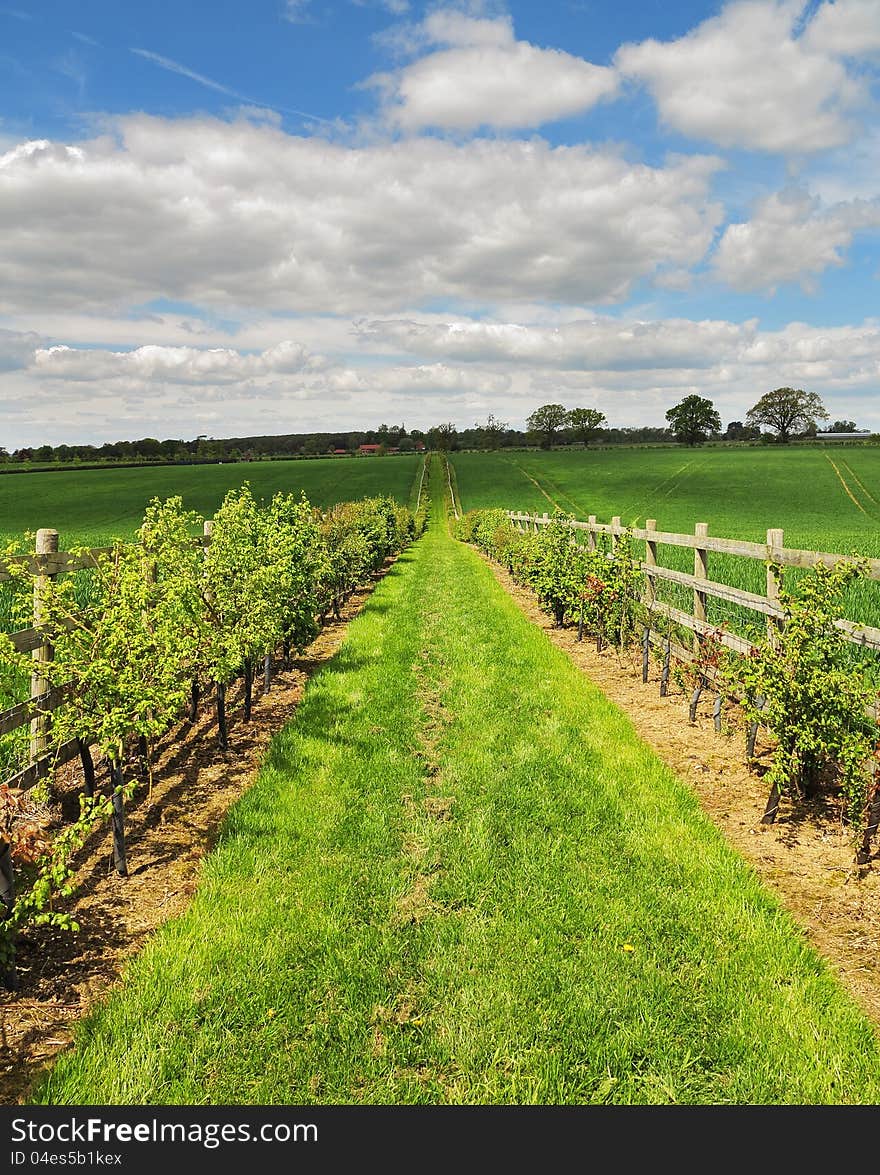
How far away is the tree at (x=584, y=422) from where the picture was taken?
126 meters

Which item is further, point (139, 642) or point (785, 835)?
point (785, 835)

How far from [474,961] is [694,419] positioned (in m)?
125

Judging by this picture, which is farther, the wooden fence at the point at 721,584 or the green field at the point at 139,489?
the green field at the point at 139,489

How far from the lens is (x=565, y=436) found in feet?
428

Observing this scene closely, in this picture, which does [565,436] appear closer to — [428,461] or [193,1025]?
[428,461]

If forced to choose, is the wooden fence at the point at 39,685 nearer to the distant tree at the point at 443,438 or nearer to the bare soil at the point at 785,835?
the bare soil at the point at 785,835

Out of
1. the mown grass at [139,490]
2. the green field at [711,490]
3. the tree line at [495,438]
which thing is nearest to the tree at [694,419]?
the tree line at [495,438]

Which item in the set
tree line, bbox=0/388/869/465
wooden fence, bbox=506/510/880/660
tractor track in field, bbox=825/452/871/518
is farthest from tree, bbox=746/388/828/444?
wooden fence, bbox=506/510/880/660

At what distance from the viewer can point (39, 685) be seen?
5.44m

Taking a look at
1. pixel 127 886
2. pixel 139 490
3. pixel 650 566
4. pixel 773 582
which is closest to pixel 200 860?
pixel 127 886

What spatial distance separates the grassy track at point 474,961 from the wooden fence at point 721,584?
70.7 inches

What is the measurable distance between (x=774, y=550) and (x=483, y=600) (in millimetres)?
9391

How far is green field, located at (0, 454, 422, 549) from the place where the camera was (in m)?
45.2

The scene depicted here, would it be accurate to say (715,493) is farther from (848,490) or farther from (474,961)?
(474,961)
